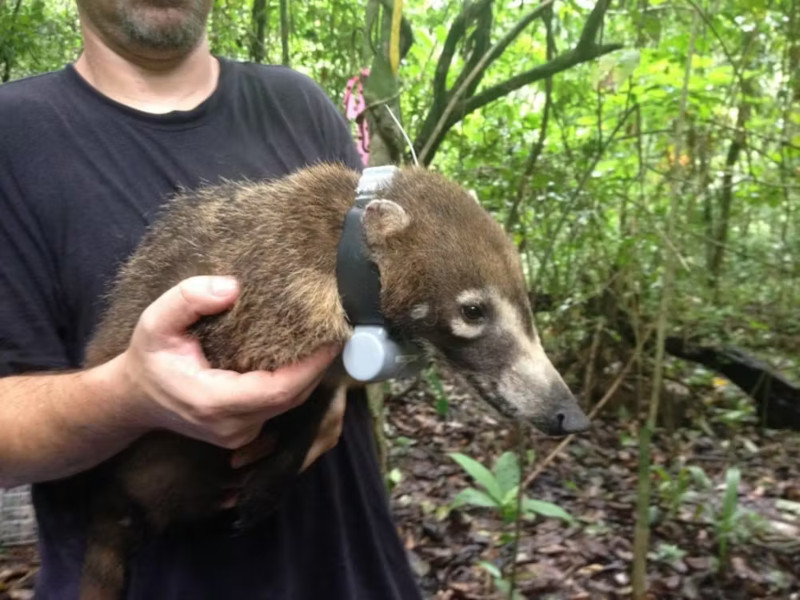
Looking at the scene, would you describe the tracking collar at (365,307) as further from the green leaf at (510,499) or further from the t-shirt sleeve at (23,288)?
the green leaf at (510,499)

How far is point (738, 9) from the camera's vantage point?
11.5 ft

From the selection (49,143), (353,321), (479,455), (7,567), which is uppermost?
(49,143)

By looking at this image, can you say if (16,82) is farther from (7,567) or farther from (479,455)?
(479,455)

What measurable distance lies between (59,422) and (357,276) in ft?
2.38

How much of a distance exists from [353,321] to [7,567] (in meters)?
3.33

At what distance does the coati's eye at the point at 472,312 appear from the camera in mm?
1754

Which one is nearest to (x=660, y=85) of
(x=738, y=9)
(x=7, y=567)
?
(x=738, y=9)

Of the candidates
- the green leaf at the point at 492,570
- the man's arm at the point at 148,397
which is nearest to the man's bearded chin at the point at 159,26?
the man's arm at the point at 148,397

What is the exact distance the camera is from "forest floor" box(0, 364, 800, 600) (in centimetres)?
351

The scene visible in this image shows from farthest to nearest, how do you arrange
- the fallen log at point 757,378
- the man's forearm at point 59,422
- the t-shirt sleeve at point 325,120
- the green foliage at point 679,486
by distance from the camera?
1. the fallen log at point 757,378
2. the green foliage at point 679,486
3. the t-shirt sleeve at point 325,120
4. the man's forearm at point 59,422

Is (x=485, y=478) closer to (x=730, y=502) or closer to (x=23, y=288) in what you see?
(x=730, y=502)

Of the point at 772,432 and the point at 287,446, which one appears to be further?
the point at 772,432

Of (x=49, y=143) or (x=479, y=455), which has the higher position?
(x=49, y=143)

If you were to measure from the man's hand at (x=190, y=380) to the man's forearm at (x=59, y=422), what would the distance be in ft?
0.21
